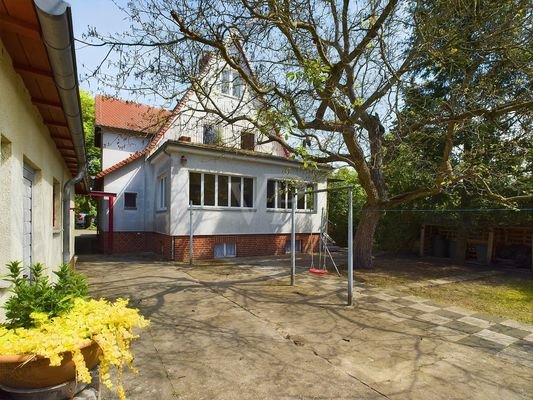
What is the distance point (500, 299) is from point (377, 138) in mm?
5283

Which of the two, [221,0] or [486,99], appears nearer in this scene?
[221,0]

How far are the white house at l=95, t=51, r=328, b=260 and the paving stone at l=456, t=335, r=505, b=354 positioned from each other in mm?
7379

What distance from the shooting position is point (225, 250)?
1360 cm

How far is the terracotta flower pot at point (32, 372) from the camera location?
1884 mm

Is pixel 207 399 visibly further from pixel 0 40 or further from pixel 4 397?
pixel 0 40

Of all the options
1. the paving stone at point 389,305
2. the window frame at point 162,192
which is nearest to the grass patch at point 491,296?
the paving stone at point 389,305

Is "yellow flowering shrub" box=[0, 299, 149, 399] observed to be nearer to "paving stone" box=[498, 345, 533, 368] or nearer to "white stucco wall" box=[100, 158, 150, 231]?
"paving stone" box=[498, 345, 533, 368]

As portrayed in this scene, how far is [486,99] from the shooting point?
8.17m

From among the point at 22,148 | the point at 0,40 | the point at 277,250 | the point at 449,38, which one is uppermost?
the point at 449,38

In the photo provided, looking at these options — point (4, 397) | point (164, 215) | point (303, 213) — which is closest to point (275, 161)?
point (303, 213)

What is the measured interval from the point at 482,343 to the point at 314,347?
2.57m

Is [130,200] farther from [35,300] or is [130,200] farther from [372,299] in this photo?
[35,300]

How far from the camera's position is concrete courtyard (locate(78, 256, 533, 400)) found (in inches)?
138

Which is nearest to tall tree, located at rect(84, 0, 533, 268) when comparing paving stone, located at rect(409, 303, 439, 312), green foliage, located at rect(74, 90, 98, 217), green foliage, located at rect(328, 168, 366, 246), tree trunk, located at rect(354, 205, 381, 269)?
tree trunk, located at rect(354, 205, 381, 269)
